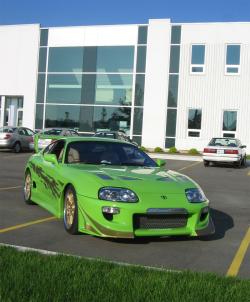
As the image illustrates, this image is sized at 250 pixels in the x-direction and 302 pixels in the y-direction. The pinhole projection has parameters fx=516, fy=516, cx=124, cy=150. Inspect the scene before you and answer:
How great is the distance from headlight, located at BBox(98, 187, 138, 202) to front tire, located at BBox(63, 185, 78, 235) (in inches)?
19.4

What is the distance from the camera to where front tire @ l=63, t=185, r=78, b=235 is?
22.5 feet

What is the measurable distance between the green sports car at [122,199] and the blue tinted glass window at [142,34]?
25.8 meters

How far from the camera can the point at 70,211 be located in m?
7.11

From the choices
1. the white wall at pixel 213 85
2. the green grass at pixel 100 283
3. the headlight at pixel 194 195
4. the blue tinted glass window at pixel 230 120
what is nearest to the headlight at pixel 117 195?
the headlight at pixel 194 195

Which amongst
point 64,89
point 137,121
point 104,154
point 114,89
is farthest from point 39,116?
point 104,154

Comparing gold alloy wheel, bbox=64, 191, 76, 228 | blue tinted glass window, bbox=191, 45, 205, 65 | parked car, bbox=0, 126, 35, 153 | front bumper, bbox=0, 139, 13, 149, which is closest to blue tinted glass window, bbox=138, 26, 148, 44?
blue tinted glass window, bbox=191, 45, 205, 65

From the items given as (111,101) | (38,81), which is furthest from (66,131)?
(38,81)

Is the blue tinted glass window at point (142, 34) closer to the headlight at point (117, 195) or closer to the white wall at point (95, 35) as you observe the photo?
the white wall at point (95, 35)

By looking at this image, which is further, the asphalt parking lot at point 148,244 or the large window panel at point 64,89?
the large window panel at point 64,89

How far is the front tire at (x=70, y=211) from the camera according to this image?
22.5 ft

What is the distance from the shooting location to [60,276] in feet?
15.9

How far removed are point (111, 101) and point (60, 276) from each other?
2871cm

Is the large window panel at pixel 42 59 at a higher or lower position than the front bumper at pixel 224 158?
higher

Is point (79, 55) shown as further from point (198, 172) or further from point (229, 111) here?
point (198, 172)
